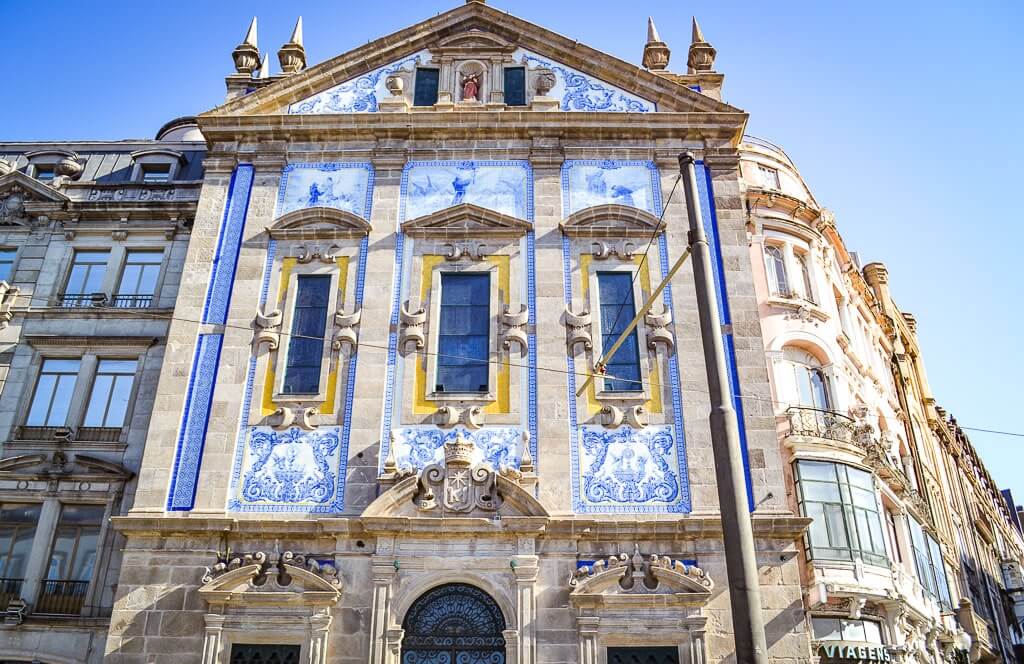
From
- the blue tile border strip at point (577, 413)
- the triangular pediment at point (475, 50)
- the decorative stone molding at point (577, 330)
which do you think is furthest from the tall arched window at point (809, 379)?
the triangular pediment at point (475, 50)

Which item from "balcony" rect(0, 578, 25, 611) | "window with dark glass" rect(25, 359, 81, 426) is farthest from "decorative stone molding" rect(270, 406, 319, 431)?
"balcony" rect(0, 578, 25, 611)

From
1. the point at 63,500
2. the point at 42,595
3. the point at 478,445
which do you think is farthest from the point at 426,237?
the point at 42,595

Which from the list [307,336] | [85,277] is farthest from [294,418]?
[85,277]

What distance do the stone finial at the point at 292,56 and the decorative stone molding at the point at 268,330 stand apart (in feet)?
26.6

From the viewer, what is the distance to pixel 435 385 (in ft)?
63.3

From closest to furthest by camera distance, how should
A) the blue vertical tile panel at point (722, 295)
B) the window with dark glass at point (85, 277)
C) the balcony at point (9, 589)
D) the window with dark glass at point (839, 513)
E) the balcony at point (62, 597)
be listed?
1. the blue vertical tile panel at point (722, 295)
2. the balcony at point (62, 597)
3. the balcony at point (9, 589)
4. the window with dark glass at point (839, 513)
5. the window with dark glass at point (85, 277)

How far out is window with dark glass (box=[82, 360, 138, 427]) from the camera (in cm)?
2131

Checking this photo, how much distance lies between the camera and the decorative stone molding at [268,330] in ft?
65.3

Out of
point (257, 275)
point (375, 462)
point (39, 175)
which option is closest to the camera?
point (375, 462)

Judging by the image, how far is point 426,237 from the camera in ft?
69.9

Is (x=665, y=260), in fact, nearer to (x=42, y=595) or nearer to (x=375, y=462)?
(x=375, y=462)

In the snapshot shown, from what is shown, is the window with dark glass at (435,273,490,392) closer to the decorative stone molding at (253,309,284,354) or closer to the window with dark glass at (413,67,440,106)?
the decorative stone molding at (253,309,284,354)

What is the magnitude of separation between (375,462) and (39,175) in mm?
16311

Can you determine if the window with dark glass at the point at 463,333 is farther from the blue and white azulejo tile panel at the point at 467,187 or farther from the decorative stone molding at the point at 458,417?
the blue and white azulejo tile panel at the point at 467,187
